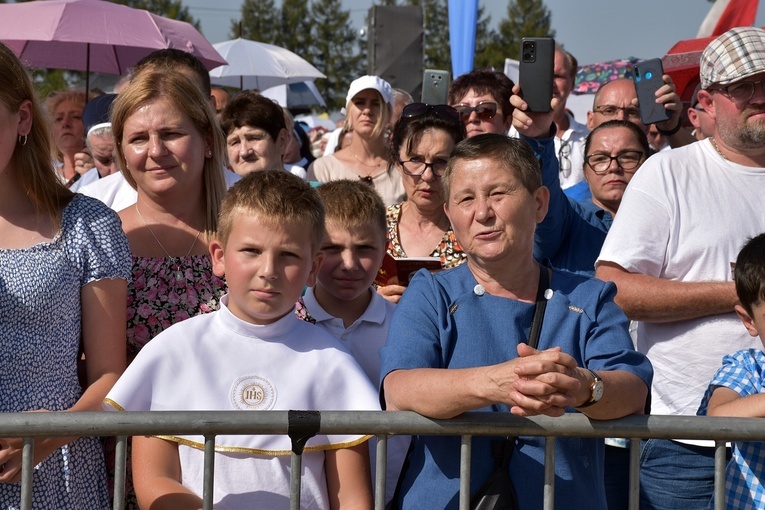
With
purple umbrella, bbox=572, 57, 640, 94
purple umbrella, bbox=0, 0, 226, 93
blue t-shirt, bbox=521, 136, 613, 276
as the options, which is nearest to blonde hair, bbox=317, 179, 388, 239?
blue t-shirt, bbox=521, 136, 613, 276

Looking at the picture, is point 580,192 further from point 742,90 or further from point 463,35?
point 463,35

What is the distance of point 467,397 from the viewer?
8.25ft

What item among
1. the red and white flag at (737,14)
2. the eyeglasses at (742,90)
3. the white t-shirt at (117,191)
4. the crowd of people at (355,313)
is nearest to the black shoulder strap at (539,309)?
the crowd of people at (355,313)

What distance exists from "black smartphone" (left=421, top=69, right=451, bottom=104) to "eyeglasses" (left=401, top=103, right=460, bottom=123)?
706 mm

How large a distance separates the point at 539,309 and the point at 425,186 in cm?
174

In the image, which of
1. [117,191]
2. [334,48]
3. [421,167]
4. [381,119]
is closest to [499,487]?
[421,167]

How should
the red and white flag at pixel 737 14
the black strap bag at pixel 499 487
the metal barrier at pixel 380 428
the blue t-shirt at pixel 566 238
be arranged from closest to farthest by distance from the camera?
the metal barrier at pixel 380 428
the black strap bag at pixel 499 487
the blue t-shirt at pixel 566 238
the red and white flag at pixel 737 14

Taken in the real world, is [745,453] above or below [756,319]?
below

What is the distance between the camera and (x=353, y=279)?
3.57 m

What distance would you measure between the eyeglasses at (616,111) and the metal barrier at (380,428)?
401 cm

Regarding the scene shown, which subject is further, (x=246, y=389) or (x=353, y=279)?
(x=353, y=279)

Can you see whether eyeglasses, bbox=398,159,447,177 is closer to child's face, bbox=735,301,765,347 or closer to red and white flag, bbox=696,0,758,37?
child's face, bbox=735,301,765,347

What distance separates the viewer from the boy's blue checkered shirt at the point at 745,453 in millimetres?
3020

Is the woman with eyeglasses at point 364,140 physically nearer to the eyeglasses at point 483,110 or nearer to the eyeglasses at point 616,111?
the eyeglasses at point 483,110
